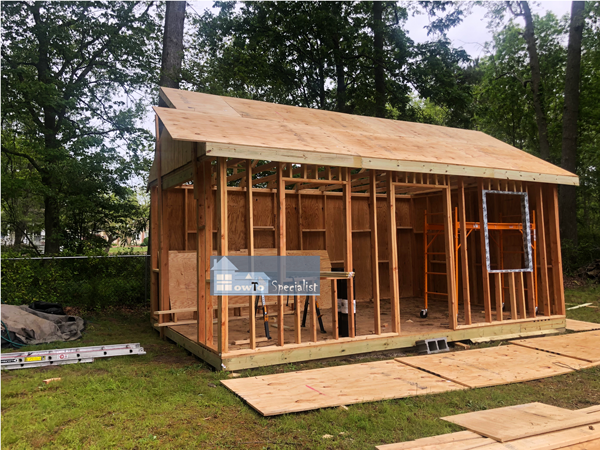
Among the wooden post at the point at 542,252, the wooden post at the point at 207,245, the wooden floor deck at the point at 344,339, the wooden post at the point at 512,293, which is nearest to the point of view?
the wooden floor deck at the point at 344,339

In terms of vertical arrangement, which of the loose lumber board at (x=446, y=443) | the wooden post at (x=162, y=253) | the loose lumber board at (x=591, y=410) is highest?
the wooden post at (x=162, y=253)

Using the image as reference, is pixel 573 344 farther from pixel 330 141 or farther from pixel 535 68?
pixel 535 68

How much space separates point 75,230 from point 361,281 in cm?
779

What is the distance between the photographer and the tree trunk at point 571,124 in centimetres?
1533

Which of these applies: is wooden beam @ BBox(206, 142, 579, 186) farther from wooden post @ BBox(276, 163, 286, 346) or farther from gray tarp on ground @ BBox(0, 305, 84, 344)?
gray tarp on ground @ BBox(0, 305, 84, 344)

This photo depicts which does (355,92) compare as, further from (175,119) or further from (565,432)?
(565,432)

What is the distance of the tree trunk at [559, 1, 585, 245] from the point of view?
1533 centimetres

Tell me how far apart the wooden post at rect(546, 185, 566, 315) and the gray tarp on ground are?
893 cm

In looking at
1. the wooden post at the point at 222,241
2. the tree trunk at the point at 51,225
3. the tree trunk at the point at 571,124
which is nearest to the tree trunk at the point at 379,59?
the tree trunk at the point at 571,124

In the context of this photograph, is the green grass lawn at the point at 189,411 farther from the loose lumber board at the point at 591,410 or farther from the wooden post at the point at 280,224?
the wooden post at the point at 280,224

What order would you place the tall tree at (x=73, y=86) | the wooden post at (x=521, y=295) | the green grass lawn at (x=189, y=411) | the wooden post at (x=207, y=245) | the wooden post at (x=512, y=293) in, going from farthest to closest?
the tall tree at (x=73, y=86), the wooden post at (x=521, y=295), the wooden post at (x=512, y=293), the wooden post at (x=207, y=245), the green grass lawn at (x=189, y=411)

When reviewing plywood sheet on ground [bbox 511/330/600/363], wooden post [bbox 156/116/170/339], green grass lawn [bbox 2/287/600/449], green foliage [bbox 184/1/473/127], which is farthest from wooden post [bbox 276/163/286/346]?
green foliage [bbox 184/1/473/127]

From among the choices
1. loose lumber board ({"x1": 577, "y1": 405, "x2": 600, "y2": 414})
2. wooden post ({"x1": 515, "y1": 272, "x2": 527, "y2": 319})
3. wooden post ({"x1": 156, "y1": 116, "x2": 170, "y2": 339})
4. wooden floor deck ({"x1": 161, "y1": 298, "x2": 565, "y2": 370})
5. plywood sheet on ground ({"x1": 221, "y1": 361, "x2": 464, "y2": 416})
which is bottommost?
loose lumber board ({"x1": 577, "y1": 405, "x2": 600, "y2": 414})

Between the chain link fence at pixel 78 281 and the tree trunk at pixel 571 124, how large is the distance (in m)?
13.9
